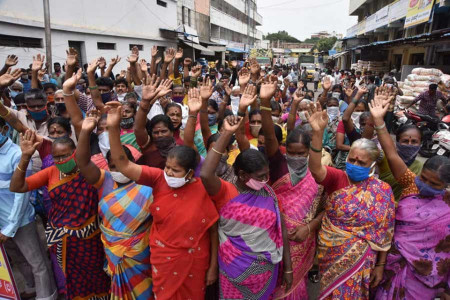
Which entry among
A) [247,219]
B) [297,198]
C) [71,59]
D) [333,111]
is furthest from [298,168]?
[71,59]

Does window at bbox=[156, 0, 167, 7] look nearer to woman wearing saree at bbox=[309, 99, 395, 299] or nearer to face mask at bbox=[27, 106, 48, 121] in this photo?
face mask at bbox=[27, 106, 48, 121]

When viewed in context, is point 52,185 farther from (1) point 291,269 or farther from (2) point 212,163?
(1) point 291,269

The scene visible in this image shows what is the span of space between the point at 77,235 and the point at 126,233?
1.61 feet

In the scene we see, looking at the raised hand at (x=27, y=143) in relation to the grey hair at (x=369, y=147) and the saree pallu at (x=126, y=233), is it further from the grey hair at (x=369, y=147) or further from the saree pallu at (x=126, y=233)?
the grey hair at (x=369, y=147)

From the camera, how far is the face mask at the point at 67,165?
91.0 inches

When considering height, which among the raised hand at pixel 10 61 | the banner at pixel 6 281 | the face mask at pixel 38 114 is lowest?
the banner at pixel 6 281

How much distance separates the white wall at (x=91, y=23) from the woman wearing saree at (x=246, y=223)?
11451 mm

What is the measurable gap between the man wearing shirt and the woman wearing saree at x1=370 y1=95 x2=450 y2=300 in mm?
2769

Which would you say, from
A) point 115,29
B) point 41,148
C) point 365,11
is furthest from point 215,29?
point 41,148

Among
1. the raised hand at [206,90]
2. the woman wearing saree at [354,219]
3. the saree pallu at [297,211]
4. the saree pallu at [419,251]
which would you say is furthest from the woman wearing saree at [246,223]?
the raised hand at [206,90]

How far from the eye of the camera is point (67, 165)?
2322mm

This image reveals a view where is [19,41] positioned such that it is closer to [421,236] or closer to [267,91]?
[267,91]

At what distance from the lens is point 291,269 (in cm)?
218

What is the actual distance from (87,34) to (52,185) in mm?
14116
